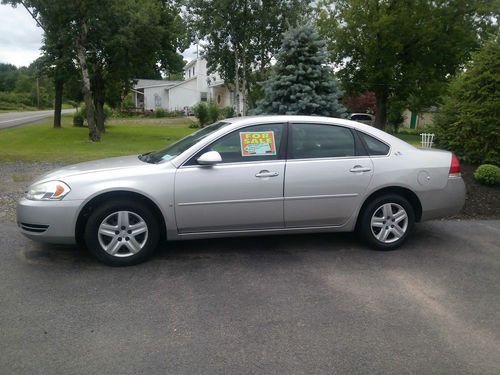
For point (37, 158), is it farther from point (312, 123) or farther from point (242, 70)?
point (242, 70)

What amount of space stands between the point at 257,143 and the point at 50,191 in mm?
2172

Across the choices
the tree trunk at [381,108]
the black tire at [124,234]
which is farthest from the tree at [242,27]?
the black tire at [124,234]

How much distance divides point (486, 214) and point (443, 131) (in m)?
2.88

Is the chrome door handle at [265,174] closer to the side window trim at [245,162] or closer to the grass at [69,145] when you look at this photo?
the side window trim at [245,162]

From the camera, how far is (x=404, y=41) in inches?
1147

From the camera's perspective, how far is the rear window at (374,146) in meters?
5.13

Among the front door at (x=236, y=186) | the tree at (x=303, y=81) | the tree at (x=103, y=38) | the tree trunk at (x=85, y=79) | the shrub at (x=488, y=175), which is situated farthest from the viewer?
the tree trunk at (x=85, y=79)

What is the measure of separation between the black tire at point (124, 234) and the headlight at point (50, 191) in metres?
0.36

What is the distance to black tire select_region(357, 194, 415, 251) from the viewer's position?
16.6 ft

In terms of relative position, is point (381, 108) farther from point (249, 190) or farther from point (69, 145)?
point (249, 190)

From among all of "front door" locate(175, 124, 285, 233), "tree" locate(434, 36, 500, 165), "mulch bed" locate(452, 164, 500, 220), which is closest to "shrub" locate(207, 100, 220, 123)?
"tree" locate(434, 36, 500, 165)

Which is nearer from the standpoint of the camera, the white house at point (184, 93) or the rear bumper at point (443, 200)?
the rear bumper at point (443, 200)

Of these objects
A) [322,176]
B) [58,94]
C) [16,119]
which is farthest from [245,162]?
[16,119]

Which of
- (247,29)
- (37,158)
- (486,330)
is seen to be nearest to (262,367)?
(486,330)
